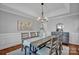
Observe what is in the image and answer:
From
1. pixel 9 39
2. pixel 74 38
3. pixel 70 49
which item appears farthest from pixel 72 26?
pixel 9 39

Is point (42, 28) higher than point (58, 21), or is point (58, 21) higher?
point (58, 21)

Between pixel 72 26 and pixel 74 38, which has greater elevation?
pixel 72 26

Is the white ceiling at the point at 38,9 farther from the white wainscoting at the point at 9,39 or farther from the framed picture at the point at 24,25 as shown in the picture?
the white wainscoting at the point at 9,39

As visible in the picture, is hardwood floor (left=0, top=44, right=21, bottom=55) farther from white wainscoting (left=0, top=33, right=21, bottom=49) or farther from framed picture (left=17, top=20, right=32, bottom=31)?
framed picture (left=17, top=20, right=32, bottom=31)

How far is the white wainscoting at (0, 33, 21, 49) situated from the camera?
1445mm

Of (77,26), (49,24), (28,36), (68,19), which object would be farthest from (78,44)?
(28,36)

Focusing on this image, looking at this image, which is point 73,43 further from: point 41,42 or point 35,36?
point 35,36

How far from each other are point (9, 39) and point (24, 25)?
38 centimetres

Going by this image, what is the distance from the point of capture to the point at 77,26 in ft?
4.94

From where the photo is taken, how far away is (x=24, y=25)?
1.56 meters

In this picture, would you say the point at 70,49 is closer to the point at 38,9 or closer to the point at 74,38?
the point at 74,38

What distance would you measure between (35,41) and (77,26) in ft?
2.76

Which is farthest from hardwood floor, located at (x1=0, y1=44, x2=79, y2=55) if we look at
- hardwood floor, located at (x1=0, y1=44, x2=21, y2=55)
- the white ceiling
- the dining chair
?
the white ceiling
